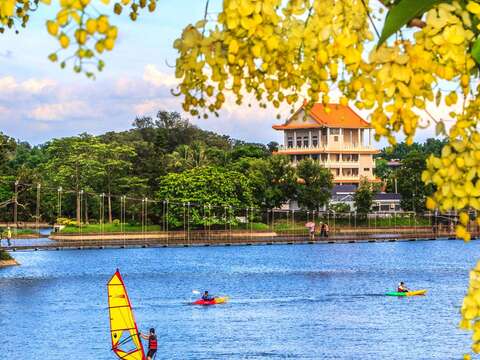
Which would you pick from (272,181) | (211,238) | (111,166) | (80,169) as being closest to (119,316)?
(211,238)

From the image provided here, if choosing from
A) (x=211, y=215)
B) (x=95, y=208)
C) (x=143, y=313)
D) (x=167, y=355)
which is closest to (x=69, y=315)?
(x=143, y=313)

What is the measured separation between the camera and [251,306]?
1957 inches

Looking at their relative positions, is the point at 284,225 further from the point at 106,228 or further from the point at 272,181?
the point at 106,228

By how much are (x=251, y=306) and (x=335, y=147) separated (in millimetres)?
62748

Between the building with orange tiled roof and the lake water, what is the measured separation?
2359 cm

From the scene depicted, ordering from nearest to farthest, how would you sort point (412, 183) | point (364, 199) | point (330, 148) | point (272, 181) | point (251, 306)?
point (251, 306) < point (272, 181) < point (412, 183) < point (364, 199) < point (330, 148)

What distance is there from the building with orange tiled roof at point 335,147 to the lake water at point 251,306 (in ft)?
77.4

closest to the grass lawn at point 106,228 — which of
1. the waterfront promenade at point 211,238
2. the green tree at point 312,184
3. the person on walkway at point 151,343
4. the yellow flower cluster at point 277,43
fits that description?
the waterfront promenade at point 211,238

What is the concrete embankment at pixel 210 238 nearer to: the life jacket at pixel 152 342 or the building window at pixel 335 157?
the building window at pixel 335 157

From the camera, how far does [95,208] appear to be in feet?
313

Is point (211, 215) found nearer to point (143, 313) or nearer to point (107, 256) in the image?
point (107, 256)

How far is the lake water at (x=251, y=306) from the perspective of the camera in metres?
37.4

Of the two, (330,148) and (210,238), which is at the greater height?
(330,148)

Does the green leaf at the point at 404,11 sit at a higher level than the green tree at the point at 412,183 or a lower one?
lower
